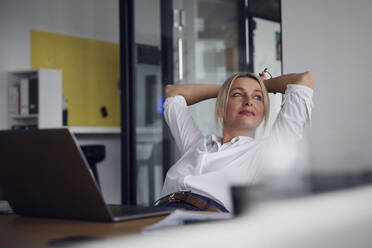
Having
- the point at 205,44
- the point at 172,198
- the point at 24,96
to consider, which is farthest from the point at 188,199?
the point at 24,96

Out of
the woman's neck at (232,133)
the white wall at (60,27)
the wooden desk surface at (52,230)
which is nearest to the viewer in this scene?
the wooden desk surface at (52,230)

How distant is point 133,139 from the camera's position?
3.81 m

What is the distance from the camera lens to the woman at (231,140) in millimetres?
1731

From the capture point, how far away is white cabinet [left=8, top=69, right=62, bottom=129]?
5.04 meters

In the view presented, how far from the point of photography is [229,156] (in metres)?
1.81

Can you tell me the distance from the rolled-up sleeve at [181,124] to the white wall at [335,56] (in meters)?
0.49

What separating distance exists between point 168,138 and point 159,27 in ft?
2.71

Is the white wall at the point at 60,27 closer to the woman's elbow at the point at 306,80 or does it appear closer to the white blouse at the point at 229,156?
the white blouse at the point at 229,156

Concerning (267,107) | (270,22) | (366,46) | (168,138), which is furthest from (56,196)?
(168,138)

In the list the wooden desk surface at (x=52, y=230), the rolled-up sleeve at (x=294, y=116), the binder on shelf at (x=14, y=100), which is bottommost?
the wooden desk surface at (x=52, y=230)

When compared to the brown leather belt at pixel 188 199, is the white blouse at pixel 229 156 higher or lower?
higher

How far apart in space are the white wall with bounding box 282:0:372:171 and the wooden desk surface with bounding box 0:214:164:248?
47.9 inches

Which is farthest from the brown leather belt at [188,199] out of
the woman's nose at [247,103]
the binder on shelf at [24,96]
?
the binder on shelf at [24,96]

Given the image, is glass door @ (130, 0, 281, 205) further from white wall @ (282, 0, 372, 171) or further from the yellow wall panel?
the yellow wall panel
